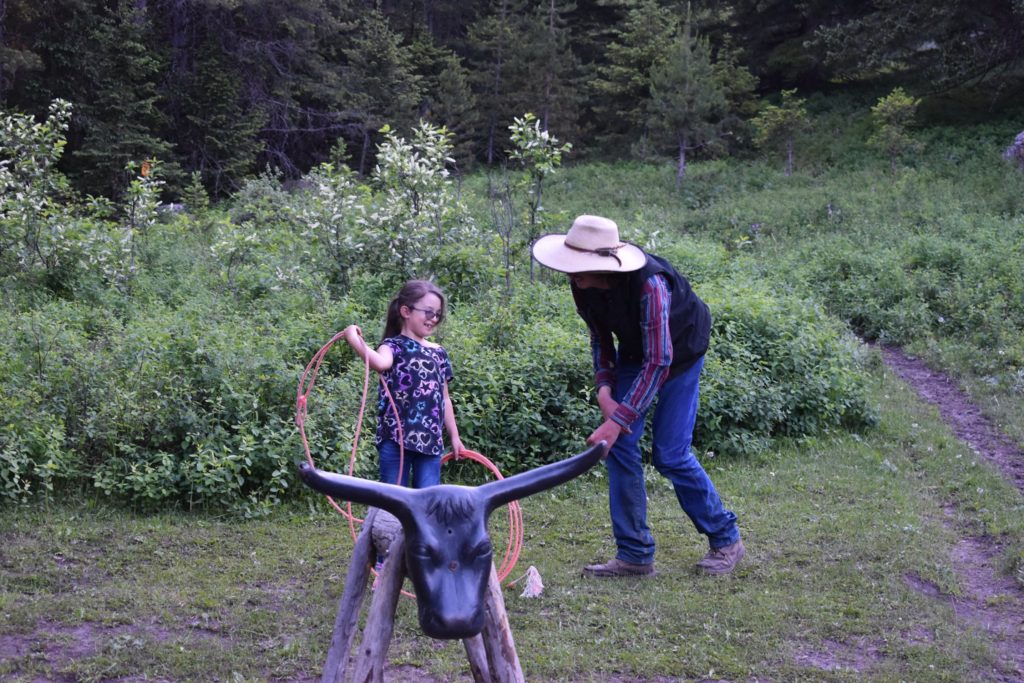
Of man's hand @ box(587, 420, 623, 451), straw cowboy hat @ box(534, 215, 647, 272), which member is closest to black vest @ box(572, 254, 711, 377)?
straw cowboy hat @ box(534, 215, 647, 272)

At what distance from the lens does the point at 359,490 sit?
270 centimetres

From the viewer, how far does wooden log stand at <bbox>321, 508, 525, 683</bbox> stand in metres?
2.94

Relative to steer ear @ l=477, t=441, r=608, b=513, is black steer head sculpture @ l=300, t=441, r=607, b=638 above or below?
below

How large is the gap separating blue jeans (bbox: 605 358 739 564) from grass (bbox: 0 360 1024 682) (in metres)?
0.27

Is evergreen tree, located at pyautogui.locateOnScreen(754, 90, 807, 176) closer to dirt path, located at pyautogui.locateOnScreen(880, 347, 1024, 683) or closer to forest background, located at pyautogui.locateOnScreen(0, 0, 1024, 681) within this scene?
forest background, located at pyautogui.locateOnScreen(0, 0, 1024, 681)

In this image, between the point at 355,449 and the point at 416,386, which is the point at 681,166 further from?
the point at 355,449

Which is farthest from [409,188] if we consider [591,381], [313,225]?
[591,381]

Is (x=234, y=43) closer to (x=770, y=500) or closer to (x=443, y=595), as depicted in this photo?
(x=770, y=500)

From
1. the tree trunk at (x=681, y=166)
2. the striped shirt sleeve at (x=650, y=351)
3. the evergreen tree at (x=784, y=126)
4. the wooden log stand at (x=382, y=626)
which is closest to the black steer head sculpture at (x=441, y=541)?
the wooden log stand at (x=382, y=626)

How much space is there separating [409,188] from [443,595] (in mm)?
8454

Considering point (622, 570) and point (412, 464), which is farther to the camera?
point (622, 570)

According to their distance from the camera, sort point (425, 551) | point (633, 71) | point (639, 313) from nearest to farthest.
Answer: point (425, 551) < point (639, 313) < point (633, 71)

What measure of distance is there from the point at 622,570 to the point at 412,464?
1.34 meters

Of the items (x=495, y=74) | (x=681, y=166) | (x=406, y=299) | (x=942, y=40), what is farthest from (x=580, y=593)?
(x=495, y=74)
